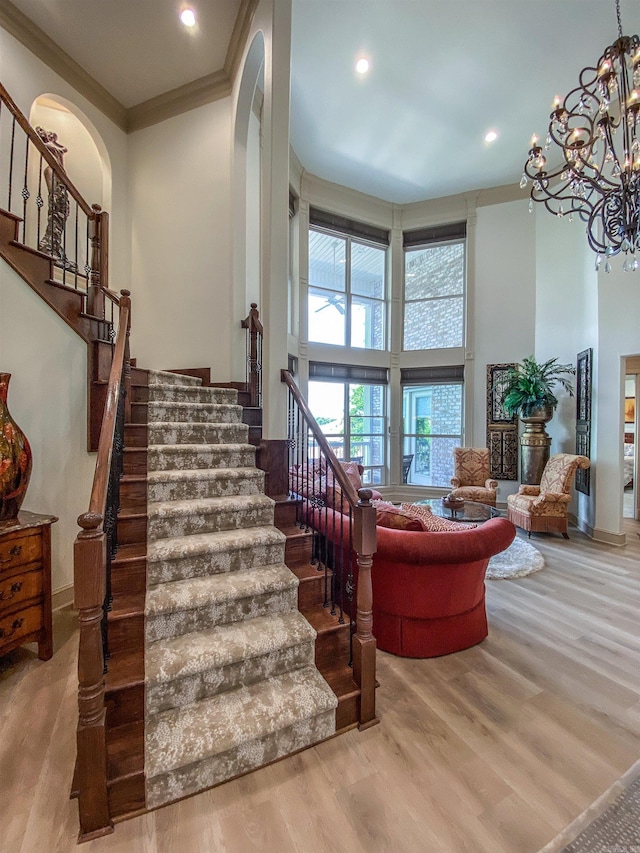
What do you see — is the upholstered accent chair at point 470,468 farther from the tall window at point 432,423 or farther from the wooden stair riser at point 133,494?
the wooden stair riser at point 133,494

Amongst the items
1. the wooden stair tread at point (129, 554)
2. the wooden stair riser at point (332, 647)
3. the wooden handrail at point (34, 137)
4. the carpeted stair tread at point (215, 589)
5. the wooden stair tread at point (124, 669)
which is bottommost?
the wooden stair riser at point (332, 647)

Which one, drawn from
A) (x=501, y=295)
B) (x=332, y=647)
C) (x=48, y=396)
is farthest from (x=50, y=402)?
(x=501, y=295)

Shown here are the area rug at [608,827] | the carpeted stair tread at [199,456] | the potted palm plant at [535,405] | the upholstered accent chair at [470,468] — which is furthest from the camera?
the upholstered accent chair at [470,468]

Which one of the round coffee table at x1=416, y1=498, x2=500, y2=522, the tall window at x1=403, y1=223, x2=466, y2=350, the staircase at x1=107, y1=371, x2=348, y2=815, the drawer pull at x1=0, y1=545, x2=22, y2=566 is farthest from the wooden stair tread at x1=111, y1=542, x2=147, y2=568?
the tall window at x1=403, y1=223, x2=466, y2=350

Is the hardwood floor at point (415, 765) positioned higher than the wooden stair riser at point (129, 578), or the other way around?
the wooden stair riser at point (129, 578)

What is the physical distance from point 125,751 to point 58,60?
5.76 m

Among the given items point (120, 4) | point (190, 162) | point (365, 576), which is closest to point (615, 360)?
point (365, 576)

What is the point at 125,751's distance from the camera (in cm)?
149

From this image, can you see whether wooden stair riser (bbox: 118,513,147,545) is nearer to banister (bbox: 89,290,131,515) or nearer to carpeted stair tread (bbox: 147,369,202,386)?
banister (bbox: 89,290,131,515)

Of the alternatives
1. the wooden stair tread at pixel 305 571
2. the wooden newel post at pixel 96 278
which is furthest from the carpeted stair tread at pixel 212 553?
the wooden newel post at pixel 96 278

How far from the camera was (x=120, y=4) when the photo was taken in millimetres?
3318

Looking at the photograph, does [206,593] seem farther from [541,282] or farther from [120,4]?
[541,282]

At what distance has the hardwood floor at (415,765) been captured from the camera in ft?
4.48

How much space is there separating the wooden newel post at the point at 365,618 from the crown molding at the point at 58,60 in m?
5.19
